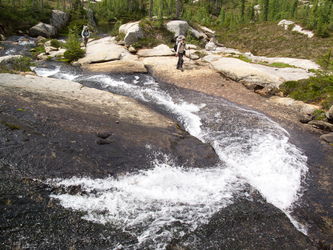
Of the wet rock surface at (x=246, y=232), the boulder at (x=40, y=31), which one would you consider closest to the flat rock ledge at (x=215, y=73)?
the wet rock surface at (x=246, y=232)

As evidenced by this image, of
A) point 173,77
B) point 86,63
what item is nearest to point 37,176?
point 173,77

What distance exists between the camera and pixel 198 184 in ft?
A: 19.6

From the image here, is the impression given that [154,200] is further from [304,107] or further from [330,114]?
[304,107]

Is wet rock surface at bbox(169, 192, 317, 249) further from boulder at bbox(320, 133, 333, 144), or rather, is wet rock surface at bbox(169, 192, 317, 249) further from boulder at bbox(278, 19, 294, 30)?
boulder at bbox(278, 19, 294, 30)

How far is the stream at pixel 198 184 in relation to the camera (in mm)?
4551

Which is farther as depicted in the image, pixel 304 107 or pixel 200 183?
pixel 304 107

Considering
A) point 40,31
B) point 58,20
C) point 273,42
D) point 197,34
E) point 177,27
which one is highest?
point 58,20

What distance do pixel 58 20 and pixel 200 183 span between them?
53.8 m

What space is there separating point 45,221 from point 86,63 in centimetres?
1615

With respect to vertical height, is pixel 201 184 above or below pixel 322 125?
below

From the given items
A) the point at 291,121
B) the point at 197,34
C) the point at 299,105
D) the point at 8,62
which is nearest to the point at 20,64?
the point at 8,62

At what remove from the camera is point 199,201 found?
5312 millimetres

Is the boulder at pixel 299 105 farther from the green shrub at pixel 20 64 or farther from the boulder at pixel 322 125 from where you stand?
the green shrub at pixel 20 64

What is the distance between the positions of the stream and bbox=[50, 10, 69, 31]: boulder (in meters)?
45.6
